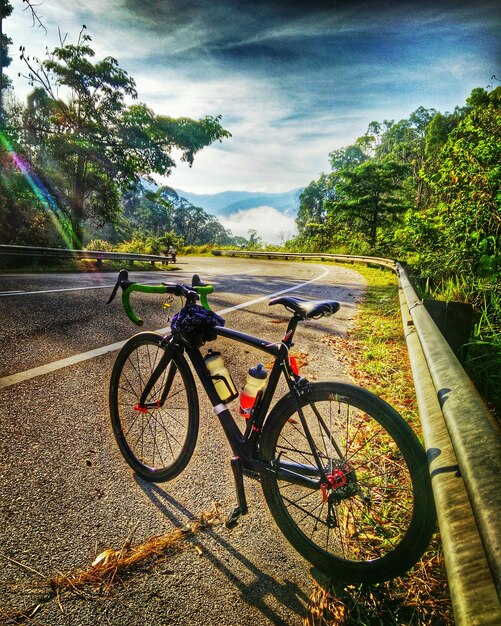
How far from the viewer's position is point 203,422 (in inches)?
116

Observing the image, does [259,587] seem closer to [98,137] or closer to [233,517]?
[233,517]

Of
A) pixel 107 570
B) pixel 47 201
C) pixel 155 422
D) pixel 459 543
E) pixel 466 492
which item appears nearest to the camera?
pixel 459 543

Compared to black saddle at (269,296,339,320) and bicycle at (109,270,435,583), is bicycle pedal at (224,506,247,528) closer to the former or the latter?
bicycle at (109,270,435,583)

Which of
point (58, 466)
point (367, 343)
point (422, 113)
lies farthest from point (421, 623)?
point (422, 113)

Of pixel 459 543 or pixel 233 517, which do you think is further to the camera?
pixel 233 517

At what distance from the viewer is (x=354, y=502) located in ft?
6.82

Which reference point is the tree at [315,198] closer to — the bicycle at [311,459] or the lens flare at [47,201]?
the lens flare at [47,201]

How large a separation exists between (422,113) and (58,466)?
84.2 meters

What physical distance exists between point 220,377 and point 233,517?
809mm

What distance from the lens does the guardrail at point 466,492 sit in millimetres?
747

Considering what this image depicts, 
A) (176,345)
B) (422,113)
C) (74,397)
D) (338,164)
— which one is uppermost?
(422,113)

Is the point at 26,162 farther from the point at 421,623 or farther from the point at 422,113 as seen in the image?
the point at 422,113

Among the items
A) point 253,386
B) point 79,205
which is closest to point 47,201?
point 79,205

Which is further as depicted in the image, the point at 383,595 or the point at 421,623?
the point at 383,595
